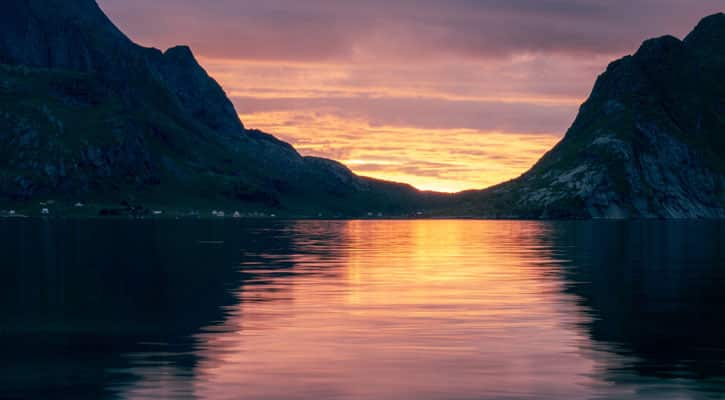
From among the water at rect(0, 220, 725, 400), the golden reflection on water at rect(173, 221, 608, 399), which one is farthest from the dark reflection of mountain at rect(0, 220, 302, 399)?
the golden reflection on water at rect(173, 221, 608, 399)

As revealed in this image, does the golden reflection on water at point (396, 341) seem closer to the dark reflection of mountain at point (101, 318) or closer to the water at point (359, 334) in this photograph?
the water at point (359, 334)

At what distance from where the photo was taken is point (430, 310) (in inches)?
2018

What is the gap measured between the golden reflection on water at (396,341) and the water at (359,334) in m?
0.11

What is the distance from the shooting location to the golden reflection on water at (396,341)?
29.6 metres

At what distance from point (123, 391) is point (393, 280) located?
4512 centimetres

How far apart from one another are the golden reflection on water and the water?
0.11 metres

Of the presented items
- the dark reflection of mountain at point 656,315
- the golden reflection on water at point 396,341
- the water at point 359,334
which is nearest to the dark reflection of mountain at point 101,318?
the water at point 359,334

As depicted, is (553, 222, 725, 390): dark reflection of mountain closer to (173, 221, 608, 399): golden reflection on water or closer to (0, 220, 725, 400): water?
(0, 220, 725, 400): water

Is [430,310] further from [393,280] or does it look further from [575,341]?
[393,280]

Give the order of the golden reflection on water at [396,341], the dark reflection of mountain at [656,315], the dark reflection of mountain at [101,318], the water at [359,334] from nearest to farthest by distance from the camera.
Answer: the golden reflection on water at [396,341]
the water at [359,334]
the dark reflection of mountain at [101,318]
the dark reflection of mountain at [656,315]

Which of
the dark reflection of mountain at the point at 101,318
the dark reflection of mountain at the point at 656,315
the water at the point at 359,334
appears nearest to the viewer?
the water at the point at 359,334

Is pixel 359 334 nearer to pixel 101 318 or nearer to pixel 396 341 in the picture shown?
pixel 396 341

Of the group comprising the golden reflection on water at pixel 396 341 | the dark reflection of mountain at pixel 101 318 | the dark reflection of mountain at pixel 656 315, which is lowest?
the dark reflection of mountain at pixel 656 315

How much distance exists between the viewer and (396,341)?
129 ft
